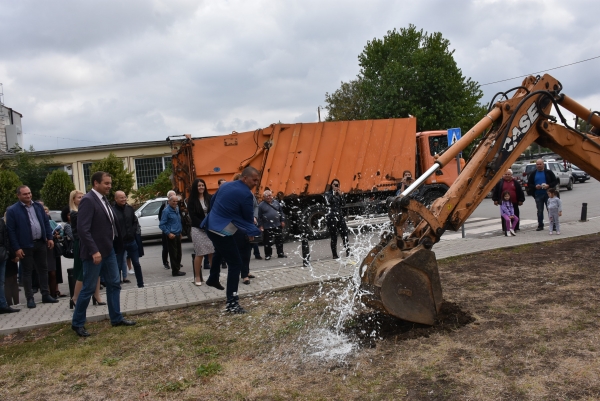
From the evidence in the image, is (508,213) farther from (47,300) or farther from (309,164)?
(47,300)

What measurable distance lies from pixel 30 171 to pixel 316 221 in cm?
2682

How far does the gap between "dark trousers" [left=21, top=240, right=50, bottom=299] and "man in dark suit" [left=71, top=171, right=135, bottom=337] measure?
233 cm

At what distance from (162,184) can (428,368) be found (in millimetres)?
24801

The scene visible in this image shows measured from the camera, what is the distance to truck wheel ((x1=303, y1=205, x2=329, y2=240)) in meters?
14.8

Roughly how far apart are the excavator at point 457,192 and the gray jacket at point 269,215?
271 inches

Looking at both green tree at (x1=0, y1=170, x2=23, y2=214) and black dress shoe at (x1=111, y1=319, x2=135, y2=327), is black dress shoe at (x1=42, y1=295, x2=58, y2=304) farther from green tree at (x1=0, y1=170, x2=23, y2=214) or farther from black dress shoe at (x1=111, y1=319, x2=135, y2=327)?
green tree at (x1=0, y1=170, x2=23, y2=214)

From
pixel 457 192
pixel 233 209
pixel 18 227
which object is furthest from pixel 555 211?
pixel 18 227

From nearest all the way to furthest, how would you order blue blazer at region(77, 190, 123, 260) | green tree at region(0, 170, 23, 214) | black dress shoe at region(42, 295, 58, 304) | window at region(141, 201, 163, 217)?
1. blue blazer at region(77, 190, 123, 260)
2. black dress shoe at region(42, 295, 58, 304)
3. window at region(141, 201, 163, 217)
4. green tree at region(0, 170, 23, 214)

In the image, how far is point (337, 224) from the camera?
1059cm

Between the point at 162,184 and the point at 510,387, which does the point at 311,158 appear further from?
the point at 162,184

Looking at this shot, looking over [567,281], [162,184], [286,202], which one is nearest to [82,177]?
[162,184]

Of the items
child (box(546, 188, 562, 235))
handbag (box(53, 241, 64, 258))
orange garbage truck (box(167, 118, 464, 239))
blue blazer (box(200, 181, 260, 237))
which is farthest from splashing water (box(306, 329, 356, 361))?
orange garbage truck (box(167, 118, 464, 239))

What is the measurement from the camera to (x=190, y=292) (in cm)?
812

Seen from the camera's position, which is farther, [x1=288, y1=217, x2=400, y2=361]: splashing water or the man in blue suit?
the man in blue suit
